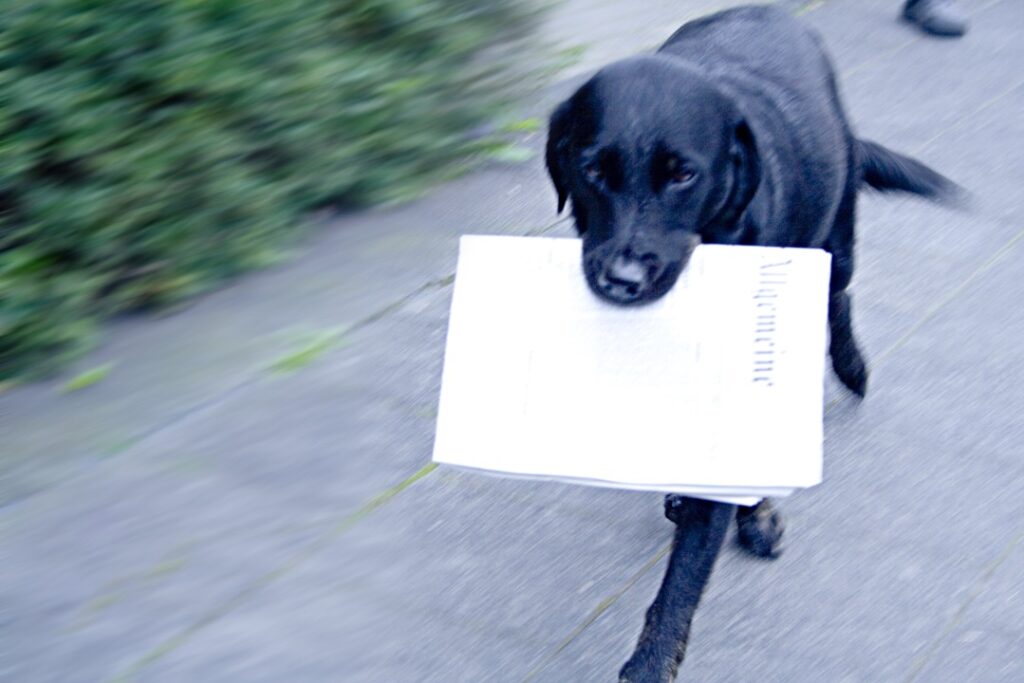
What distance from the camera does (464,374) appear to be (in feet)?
10.2

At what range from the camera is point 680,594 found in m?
3.27

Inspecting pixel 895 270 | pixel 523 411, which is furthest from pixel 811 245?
pixel 895 270

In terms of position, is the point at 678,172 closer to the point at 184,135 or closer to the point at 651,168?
the point at 651,168

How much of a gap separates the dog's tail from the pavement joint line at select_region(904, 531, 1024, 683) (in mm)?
1179

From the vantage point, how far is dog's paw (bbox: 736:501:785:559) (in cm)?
375

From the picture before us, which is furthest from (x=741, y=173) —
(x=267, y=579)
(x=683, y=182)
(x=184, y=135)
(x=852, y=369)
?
(x=184, y=135)

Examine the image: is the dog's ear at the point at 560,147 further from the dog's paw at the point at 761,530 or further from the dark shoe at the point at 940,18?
the dark shoe at the point at 940,18

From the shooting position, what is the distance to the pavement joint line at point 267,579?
3.41 m

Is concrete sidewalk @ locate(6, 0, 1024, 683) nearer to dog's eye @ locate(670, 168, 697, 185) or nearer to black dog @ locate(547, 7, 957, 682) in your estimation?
black dog @ locate(547, 7, 957, 682)

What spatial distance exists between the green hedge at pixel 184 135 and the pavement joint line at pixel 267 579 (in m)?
1.16

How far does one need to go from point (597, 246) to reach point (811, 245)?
87 cm

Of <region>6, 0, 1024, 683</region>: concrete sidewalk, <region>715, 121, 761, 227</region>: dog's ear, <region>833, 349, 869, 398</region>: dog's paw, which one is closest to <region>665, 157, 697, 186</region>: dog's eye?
<region>715, 121, 761, 227</region>: dog's ear

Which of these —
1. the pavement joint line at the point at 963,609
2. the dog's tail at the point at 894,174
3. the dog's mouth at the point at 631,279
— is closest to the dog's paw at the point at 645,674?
the pavement joint line at the point at 963,609

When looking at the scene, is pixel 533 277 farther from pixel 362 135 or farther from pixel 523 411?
pixel 362 135
